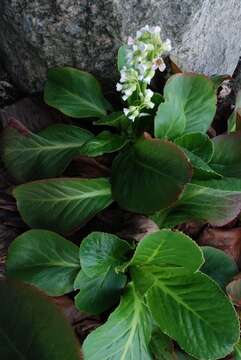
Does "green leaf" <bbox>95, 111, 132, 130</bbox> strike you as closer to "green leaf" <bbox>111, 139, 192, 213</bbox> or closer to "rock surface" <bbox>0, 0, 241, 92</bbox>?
"green leaf" <bbox>111, 139, 192, 213</bbox>

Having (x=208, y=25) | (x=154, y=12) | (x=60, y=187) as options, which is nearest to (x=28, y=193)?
(x=60, y=187)

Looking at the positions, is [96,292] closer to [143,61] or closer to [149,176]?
[149,176]

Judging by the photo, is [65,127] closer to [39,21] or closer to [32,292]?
[39,21]

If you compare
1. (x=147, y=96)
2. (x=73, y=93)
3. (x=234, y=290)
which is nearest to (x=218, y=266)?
(x=234, y=290)

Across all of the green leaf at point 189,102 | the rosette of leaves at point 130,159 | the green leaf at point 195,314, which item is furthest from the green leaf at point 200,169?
the green leaf at point 195,314

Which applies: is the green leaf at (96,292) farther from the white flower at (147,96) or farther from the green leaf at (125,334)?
the white flower at (147,96)

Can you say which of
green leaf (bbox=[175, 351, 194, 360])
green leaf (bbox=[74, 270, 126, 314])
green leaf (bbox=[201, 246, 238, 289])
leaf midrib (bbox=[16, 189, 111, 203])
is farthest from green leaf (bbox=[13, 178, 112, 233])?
green leaf (bbox=[175, 351, 194, 360])
